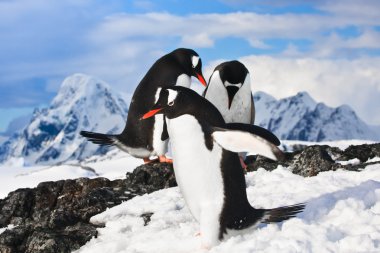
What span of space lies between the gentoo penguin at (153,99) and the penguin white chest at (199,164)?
441 centimetres

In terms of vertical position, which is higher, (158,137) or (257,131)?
(257,131)

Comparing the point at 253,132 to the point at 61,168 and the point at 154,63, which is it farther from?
the point at 61,168

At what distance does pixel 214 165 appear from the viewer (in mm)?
6340

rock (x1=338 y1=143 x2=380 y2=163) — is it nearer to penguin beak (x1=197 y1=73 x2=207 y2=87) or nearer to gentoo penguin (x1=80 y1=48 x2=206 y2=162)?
penguin beak (x1=197 y1=73 x2=207 y2=87)

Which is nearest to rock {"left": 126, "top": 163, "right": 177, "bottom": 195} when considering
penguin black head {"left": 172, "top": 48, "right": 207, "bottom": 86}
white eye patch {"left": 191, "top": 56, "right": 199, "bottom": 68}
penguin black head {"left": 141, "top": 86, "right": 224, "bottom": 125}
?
penguin black head {"left": 172, "top": 48, "right": 207, "bottom": 86}

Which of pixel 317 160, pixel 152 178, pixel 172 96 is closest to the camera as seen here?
pixel 172 96

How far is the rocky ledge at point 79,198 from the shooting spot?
792 centimetres

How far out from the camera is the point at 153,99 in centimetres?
1091

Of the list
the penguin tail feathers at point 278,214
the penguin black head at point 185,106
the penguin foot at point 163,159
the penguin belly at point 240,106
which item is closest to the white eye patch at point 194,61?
the penguin belly at point 240,106

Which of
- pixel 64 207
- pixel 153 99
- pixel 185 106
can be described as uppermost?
pixel 185 106

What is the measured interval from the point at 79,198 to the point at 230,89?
3056 mm

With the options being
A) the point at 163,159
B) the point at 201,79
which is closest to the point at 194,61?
the point at 201,79

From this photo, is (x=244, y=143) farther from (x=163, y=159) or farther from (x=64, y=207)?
(x=163, y=159)

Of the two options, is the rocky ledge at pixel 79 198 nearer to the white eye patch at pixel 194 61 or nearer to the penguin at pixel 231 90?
the penguin at pixel 231 90
